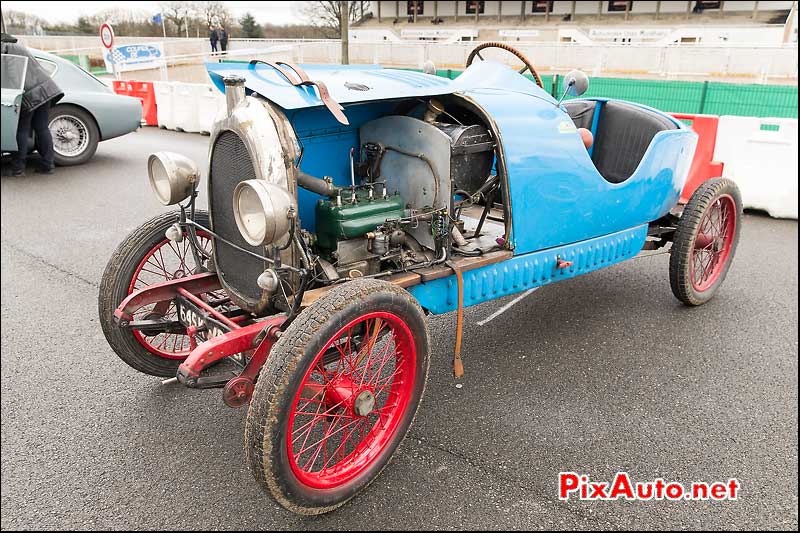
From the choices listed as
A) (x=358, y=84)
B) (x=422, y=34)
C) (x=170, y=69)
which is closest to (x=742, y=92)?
(x=358, y=84)

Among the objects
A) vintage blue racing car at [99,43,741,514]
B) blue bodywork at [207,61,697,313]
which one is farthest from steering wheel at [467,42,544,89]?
blue bodywork at [207,61,697,313]

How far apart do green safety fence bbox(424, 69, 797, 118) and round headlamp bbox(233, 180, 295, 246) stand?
811 cm

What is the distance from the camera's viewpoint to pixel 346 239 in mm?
2676

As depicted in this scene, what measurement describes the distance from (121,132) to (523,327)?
7311 millimetres

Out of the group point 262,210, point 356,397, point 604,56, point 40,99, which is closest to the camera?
point 262,210

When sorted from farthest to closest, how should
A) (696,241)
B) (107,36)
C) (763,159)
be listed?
(107,36)
(763,159)
(696,241)

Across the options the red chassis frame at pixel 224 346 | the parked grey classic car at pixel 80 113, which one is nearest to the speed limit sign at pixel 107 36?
the parked grey classic car at pixel 80 113

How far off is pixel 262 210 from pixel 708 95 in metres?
10.9

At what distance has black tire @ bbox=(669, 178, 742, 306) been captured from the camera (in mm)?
3775

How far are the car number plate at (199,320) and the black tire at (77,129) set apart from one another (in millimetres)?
6387

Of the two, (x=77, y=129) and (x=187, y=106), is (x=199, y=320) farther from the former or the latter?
(x=187, y=106)

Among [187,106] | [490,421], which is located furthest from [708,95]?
[490,421]

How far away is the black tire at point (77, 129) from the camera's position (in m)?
7.74

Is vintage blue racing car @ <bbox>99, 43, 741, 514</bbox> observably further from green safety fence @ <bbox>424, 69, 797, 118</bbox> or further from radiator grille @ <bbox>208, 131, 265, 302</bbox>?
green safety fence @ <bbox>424, 69, 797, 118</bbox>
